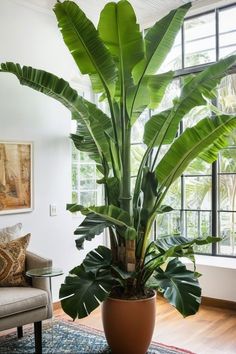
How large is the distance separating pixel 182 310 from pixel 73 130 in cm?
267

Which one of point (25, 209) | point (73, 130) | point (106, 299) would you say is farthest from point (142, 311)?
point (73, 130)

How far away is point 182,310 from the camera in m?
2.80

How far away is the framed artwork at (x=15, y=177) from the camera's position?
12.6 feet

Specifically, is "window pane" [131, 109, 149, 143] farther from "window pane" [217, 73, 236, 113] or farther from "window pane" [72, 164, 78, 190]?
"window pane" [217, 73, 236, 113]

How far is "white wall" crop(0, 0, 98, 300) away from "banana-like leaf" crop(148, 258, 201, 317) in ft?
4.88

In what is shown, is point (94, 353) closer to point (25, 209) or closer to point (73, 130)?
point (25, 209)

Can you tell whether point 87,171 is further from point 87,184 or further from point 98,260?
point 98,260

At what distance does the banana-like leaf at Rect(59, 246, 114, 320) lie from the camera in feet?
9.19

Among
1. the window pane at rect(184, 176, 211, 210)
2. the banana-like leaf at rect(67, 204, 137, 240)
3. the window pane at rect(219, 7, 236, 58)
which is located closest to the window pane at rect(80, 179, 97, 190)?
the window pane at rect(184, 176, 211, 210)

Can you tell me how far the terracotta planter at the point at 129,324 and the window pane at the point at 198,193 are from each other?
1.72 m

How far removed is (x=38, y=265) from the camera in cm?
333

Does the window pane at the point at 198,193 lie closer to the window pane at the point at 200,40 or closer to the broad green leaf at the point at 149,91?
the window pane at the point at 200,40

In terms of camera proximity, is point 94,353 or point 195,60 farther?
point 195,60

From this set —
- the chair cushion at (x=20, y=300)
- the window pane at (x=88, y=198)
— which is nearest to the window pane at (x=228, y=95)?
the window pane at (x=88, y=198)
